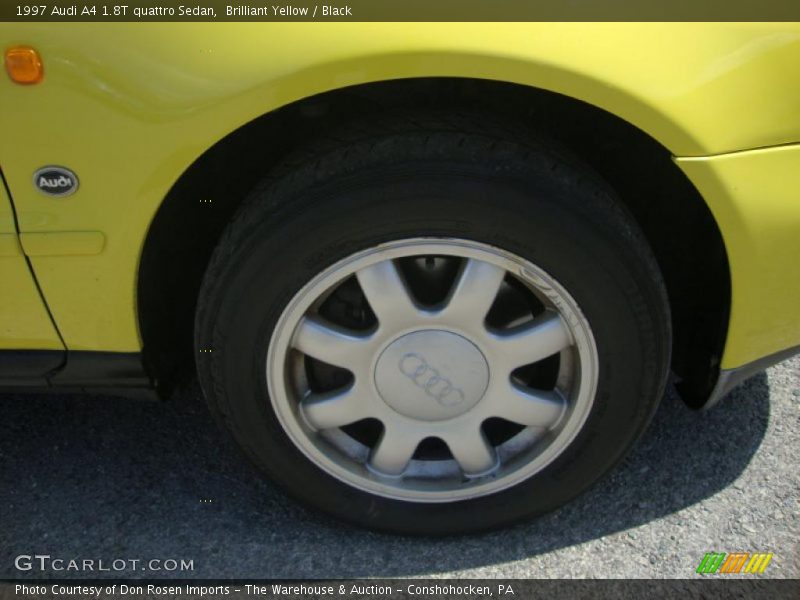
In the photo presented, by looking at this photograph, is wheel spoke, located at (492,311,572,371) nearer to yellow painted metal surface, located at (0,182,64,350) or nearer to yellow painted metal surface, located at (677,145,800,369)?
yellow painted metal surface, located at (677,145,800,369)

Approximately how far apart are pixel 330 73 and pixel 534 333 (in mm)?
700

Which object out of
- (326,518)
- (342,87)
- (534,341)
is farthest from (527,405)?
(342,87)

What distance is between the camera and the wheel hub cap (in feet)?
5.80

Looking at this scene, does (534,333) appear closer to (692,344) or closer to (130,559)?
(692,344)

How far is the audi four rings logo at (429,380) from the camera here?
5.85ft

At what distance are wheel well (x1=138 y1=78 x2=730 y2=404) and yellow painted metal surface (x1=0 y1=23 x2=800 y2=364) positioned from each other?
0.13m

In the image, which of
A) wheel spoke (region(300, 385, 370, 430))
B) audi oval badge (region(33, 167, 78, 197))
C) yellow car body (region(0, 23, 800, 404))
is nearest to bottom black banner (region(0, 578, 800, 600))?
wheel spoke (region(300, 385, 370, 430))

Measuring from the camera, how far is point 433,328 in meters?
1.75

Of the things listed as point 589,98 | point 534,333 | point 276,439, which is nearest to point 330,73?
point 589,98

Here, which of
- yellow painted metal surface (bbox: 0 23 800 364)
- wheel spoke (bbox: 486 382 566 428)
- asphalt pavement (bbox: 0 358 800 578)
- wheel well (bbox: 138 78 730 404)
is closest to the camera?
yellow painted metal surface (bbox: 0 23 800 364)

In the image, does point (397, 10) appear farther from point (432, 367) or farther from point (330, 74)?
point (432, 367)

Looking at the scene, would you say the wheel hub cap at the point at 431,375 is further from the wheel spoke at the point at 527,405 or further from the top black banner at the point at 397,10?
the top black banner at the point at 397,10

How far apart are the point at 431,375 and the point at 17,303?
899 millimetres

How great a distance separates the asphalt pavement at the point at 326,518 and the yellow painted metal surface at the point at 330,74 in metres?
0.90
